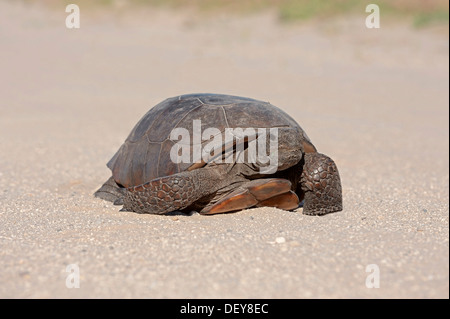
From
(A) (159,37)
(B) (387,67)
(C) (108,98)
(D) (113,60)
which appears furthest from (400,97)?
(A) (159,37)

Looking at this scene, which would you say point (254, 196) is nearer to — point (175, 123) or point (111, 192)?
point (175, 123)

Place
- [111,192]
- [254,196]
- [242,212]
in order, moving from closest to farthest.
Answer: [254,196]
[242,212]
[111,192]

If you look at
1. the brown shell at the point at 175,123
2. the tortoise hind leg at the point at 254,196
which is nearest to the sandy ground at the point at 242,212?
the tortoise hind leg at the point at 254,196

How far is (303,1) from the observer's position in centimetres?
1991

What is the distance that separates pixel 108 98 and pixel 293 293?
9.79 m

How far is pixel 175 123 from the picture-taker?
4.40 m

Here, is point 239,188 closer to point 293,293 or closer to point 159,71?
point 293,293

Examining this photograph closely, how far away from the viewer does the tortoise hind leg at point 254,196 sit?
4059mm

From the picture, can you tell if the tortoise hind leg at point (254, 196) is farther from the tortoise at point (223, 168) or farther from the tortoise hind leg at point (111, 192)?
the tortoise hind leg at point (111, 192)

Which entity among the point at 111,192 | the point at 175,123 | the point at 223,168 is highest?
the point at 175,123

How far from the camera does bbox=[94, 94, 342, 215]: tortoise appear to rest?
4.07 meters

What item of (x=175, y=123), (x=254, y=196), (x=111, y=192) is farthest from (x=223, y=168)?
(x=111, y=192)

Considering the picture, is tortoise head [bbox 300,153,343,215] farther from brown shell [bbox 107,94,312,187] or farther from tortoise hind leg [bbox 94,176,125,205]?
tortoise hind leg [bbox 94,176,125,205]

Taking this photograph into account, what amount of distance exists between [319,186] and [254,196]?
0.55 meters
